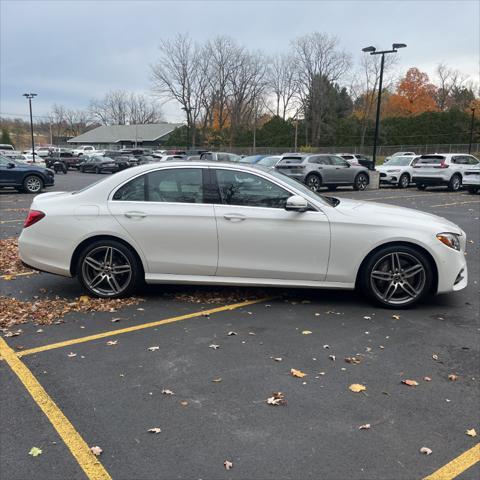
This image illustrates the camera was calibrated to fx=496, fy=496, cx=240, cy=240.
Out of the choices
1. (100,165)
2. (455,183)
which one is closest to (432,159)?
(455,183)

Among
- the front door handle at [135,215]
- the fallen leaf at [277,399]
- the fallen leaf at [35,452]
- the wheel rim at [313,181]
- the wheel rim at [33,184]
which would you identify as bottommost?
the fallen leaf at [35,452]

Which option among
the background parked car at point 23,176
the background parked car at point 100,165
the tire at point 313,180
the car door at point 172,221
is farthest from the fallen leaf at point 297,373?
the background parked car at point 100,165

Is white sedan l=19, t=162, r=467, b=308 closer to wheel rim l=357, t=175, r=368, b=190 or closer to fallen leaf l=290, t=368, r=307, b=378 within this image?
fallen leaf l=290, t=368, r=307, b=378

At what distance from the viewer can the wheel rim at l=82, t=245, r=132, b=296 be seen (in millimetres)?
5504

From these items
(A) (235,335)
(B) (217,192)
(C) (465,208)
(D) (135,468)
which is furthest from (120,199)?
(C) (465,208)

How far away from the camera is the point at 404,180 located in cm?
2536

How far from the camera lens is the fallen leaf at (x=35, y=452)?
281 centimetres

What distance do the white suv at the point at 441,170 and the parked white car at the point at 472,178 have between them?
1.86 feet

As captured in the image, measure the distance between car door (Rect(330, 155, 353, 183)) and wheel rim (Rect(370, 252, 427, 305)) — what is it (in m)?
17.5

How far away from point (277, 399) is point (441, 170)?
21860mm

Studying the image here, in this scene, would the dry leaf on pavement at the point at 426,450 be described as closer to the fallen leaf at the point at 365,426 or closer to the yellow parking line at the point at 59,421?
the fallen leaf at the point at 365,426

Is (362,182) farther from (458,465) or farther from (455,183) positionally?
(458,465)

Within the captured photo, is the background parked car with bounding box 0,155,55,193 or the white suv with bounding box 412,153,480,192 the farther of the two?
the white suv with bounding box 412,153,480,192

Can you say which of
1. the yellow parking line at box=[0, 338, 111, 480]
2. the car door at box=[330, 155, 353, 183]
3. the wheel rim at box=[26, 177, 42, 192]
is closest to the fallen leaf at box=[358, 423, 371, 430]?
the yellow parking line at box=[0, 338, 111, 480]
